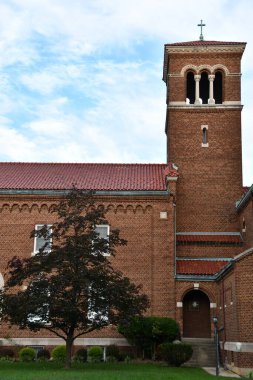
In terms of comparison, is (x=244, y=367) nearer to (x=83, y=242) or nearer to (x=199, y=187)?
(x=83, y=242)

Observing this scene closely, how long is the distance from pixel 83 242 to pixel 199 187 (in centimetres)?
1390

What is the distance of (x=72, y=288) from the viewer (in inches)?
853

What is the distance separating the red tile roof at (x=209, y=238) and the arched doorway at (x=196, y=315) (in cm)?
308

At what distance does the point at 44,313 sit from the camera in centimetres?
2167

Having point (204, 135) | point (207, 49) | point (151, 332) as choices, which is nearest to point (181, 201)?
point (204, 135)

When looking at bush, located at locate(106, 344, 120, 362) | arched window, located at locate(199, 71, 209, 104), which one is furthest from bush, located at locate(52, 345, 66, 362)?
arched window, located at locate(199, 71, 209, 104)

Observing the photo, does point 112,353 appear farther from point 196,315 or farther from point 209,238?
point 209,238

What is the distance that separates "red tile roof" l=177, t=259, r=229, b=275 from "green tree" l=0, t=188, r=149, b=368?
7.90 metres

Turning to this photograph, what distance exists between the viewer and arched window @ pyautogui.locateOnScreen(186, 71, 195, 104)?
37000 millimetres

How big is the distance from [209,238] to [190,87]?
10.8m

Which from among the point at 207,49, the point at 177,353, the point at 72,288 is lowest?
the point at 177,353

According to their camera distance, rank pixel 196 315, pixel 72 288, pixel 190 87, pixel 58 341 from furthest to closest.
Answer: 1. pixel 190 87
2. pixel 196 315
3. pixel 58 341
4. pixel 72 288

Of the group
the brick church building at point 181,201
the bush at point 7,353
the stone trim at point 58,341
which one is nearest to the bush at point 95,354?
the stone trim at point 58,341

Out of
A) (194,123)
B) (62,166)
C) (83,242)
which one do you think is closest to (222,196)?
(194,123)
